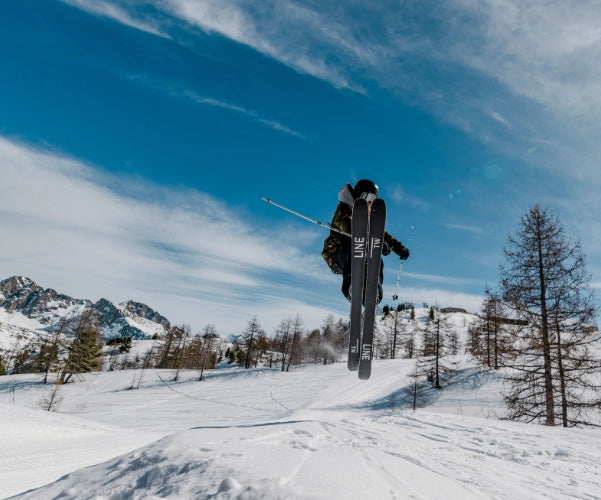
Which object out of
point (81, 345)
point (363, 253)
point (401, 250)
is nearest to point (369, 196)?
point (363, 253)

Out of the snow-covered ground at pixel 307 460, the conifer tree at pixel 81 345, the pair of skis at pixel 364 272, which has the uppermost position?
the pair of skis at pixel 364 272

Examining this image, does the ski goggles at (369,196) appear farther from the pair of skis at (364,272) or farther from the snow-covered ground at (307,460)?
the snow-covered ground at (307,460)

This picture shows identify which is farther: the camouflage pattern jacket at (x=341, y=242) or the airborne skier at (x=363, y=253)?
the camouflage pattern jacket at (x=341, y=242)

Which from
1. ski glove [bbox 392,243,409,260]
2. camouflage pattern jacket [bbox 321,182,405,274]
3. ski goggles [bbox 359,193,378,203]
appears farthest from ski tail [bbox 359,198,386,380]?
ski glove [bbox 392,243,409,260]

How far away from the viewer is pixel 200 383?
1619 inches

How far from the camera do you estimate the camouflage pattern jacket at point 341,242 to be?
7.10 m

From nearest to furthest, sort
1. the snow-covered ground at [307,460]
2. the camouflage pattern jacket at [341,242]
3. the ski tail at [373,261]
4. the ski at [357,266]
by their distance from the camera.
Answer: the snow-covered ground at [307,460] → the ski at [357,266] → the ski tail at [373,261] → the camouflage pattern jacket at [341,242]

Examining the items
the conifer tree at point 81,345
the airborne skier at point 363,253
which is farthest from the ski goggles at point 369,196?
the conifer tree at point 81,345

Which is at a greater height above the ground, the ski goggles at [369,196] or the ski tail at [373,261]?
the ski goggles at [369,196]

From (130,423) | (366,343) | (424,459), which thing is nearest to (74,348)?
(130,423)

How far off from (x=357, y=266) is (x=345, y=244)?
74 cm

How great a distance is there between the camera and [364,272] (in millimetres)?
6746

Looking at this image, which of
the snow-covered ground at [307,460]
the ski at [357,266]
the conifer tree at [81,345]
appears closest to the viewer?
the snow-covered ground at [307,460]

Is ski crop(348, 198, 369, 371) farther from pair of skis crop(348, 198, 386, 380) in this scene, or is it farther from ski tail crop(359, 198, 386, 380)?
ski tail crop(359, 198, 386, 380)
